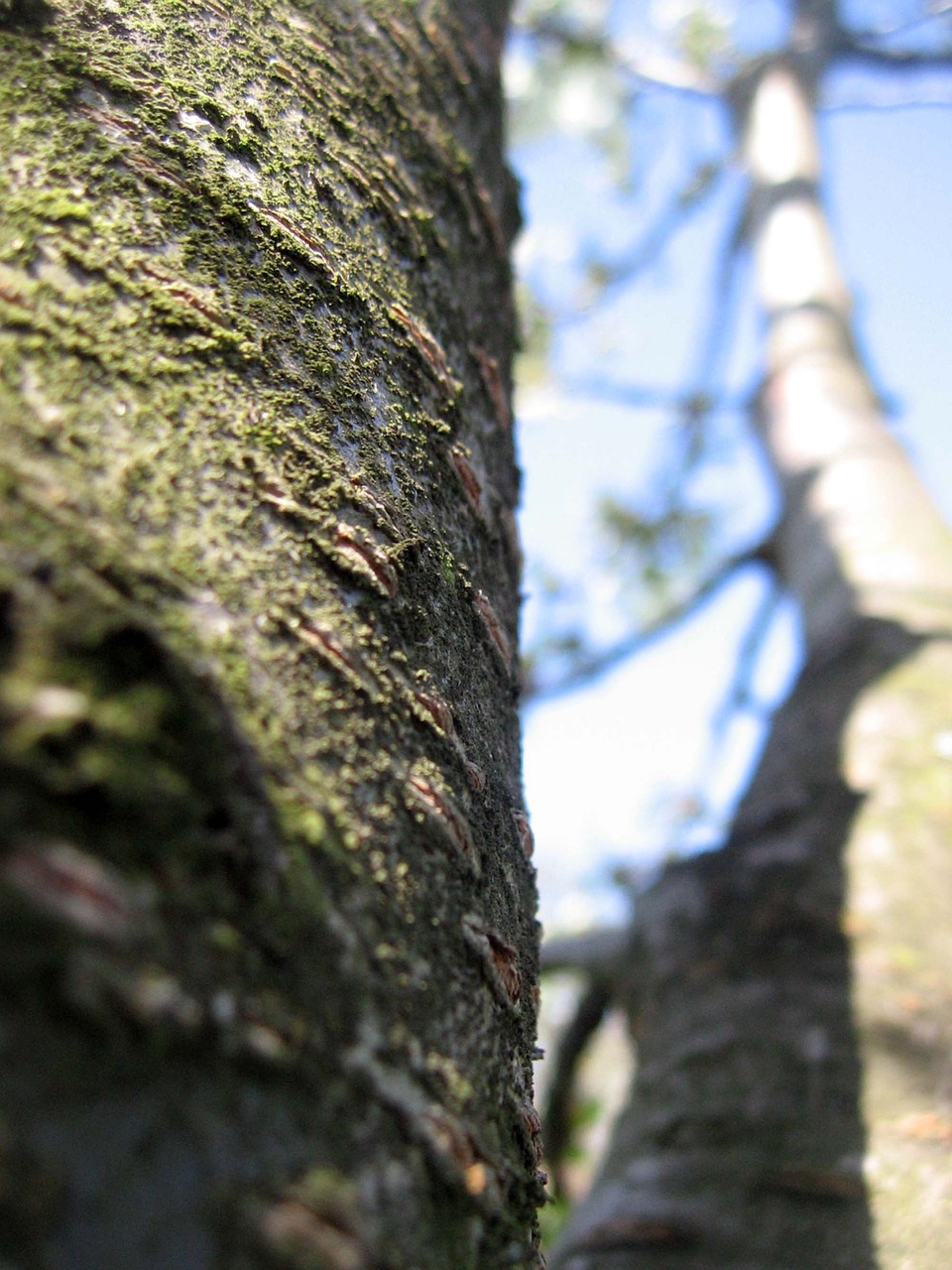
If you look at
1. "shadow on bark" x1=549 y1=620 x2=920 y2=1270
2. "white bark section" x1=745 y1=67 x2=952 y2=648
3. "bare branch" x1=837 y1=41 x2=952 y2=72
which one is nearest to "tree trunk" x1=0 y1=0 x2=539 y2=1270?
"shadow on bark" x1=549 y1=620 x2=920 y2=1270

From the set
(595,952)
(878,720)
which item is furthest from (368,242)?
(595,952)

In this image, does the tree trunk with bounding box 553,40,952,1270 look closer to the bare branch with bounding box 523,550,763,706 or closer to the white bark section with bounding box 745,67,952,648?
the white bark section with bounding box 745,67,952,648

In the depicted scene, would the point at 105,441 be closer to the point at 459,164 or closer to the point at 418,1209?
the point at 418,1209

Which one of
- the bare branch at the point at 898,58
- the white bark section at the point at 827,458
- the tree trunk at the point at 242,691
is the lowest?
the tree trunk at the point at 242,691

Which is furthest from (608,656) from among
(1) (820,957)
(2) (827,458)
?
(1) (820,957)

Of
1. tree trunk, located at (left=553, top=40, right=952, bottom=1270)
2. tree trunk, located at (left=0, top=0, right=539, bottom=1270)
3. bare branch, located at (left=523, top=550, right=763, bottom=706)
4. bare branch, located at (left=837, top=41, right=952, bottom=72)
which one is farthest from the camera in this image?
bare branch, located at (left=837, top=41, right=952, bottom=72)

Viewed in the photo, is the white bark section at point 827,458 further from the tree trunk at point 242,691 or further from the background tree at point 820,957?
the tree trunk at point 242,691

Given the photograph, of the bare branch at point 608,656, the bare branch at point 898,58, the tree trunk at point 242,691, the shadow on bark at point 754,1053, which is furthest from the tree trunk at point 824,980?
the bare branch at point 898,58
